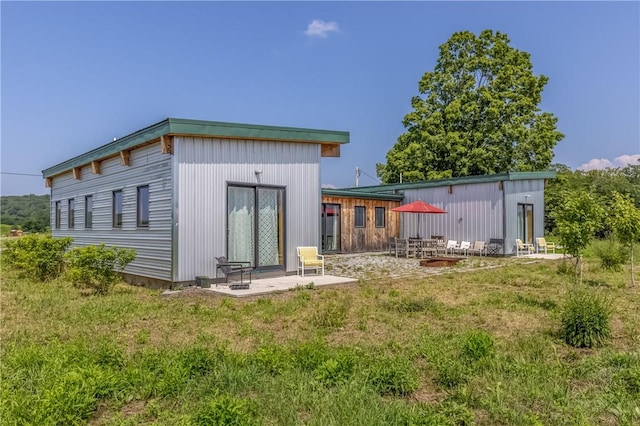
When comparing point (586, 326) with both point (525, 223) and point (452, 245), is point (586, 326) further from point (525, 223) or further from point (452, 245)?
point (525, 223)

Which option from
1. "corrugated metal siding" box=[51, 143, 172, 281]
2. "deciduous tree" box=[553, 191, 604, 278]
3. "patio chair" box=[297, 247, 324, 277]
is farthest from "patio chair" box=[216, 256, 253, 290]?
"deciduous tree" box=[553, 191, 604, 278]

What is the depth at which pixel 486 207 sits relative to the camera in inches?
706

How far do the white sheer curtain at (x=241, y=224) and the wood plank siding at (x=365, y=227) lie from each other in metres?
8.14

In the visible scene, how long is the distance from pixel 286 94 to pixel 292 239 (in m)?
11.6

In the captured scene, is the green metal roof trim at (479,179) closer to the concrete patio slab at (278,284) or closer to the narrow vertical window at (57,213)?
the concrete patio slab at (278,284)

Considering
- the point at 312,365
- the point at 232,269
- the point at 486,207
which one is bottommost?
the point at 312,365

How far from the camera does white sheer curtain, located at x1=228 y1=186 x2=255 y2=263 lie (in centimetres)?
983

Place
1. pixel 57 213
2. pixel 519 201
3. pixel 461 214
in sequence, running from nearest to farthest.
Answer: pixel 57 213, pixel 519 201, pixel 461 214

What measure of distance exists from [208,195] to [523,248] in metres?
14.2

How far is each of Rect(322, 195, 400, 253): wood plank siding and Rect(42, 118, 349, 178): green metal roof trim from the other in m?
7.18

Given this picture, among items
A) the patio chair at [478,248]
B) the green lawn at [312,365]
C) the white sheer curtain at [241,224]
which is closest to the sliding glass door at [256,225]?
the white sheer curtain at [241,224]

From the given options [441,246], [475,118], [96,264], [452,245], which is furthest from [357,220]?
[475,118]

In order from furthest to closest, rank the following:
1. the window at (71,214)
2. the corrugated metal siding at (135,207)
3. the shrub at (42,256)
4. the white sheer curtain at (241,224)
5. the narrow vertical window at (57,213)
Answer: the narrow vertical window at (57,213), the window at (71,214), the shrub at (42,256), the white sheer curtain at (241,224), the corrugated metal siding at (135,207)

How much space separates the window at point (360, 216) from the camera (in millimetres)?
19406
